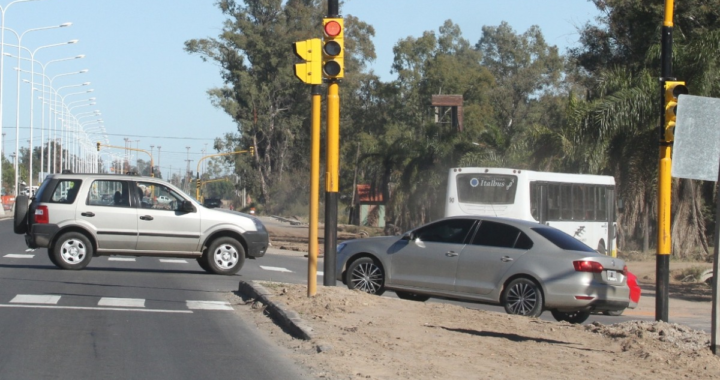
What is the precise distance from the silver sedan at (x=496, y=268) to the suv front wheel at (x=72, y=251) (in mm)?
6017

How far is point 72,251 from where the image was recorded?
18.1 m

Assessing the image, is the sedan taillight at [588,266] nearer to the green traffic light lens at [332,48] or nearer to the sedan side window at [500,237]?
the sedan side window at [500,237]

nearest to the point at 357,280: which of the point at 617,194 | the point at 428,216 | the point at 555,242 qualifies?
the point at 555,242

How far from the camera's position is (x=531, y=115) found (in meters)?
76.6

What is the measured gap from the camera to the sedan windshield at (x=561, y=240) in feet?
44.1

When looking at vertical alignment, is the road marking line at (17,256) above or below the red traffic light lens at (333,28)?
below

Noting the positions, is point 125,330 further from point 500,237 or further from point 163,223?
point 163,223

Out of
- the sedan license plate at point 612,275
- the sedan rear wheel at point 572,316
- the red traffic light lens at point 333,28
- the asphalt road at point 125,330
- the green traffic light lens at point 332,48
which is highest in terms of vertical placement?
the red traffic light lens at point 333,28

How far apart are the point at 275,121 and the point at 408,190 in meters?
30.2

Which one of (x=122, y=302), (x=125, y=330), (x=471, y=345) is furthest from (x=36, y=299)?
(x=471, y=345)

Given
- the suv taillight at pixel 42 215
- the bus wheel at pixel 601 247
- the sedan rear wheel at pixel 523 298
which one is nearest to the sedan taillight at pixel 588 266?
the sedan rear wheel at pixel 523 298

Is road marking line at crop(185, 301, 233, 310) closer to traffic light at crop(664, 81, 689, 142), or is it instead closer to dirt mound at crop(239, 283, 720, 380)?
dirt mound at crop(239, 283, 720, 380)

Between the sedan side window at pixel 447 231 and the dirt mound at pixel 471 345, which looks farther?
the sedan side window at pixel 447 231

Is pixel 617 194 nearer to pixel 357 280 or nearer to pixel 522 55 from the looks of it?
pixel 357 280
